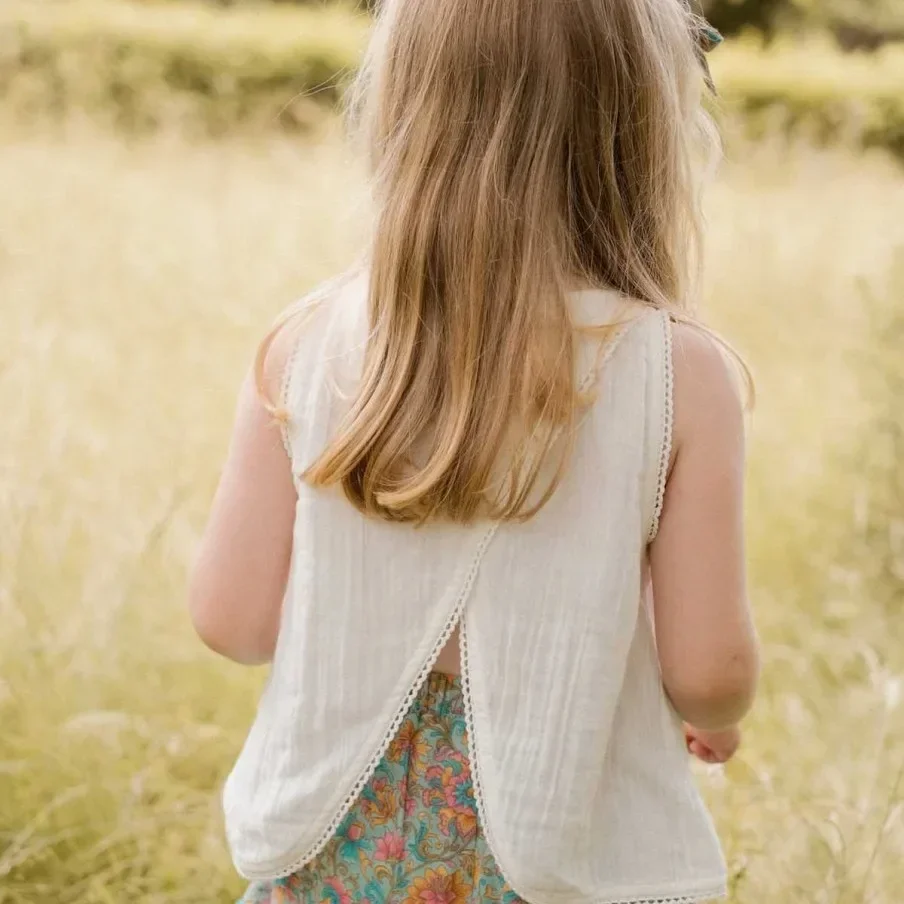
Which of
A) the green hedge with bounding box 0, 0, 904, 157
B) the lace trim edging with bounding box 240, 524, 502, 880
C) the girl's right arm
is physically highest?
the girl's right arm

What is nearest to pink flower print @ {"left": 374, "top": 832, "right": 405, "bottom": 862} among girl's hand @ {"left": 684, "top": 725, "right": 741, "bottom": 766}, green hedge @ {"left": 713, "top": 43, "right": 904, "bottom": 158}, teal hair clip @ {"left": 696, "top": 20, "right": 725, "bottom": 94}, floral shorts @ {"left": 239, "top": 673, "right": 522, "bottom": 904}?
floral shorts @ {"left": 239, "top": 673, "right": 522, "bottom": 904}

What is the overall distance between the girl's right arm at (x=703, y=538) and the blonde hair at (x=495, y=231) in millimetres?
91

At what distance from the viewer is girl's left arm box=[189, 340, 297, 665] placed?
4.35 ft

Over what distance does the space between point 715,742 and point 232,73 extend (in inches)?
373

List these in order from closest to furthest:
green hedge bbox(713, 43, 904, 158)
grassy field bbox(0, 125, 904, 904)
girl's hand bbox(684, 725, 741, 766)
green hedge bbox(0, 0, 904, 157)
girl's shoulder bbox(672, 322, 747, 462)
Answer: girl's shoulder bbox(672, 322, 747, 462)
girl's hand bbox(684, 725, 741, 766)
grassy field bbox(0, 125, 904, 904)
green hedge bbox(0, 0, 904, 157)
green hedge bbox(713, 43, 904, 158)

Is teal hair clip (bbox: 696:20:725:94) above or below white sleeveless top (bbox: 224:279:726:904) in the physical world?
above

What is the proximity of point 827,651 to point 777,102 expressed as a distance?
26.4 feet

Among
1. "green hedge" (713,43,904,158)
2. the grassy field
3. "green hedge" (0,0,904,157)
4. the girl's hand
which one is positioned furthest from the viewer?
"green hedge" (713,43,904,158)

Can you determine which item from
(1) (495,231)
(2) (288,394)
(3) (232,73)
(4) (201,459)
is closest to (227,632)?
(2) (288,394)

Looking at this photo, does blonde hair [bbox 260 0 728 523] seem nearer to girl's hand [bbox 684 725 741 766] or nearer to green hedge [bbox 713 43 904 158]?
girl's hand [bbox 684 725 741 766]

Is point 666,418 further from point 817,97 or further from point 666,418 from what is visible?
point 817,97

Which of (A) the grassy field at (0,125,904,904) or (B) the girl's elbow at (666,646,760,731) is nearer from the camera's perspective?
(B) the girl's elbow at (666,646,760,731)

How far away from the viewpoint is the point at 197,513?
11.0ft

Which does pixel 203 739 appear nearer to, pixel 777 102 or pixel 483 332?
pixel 483 332
